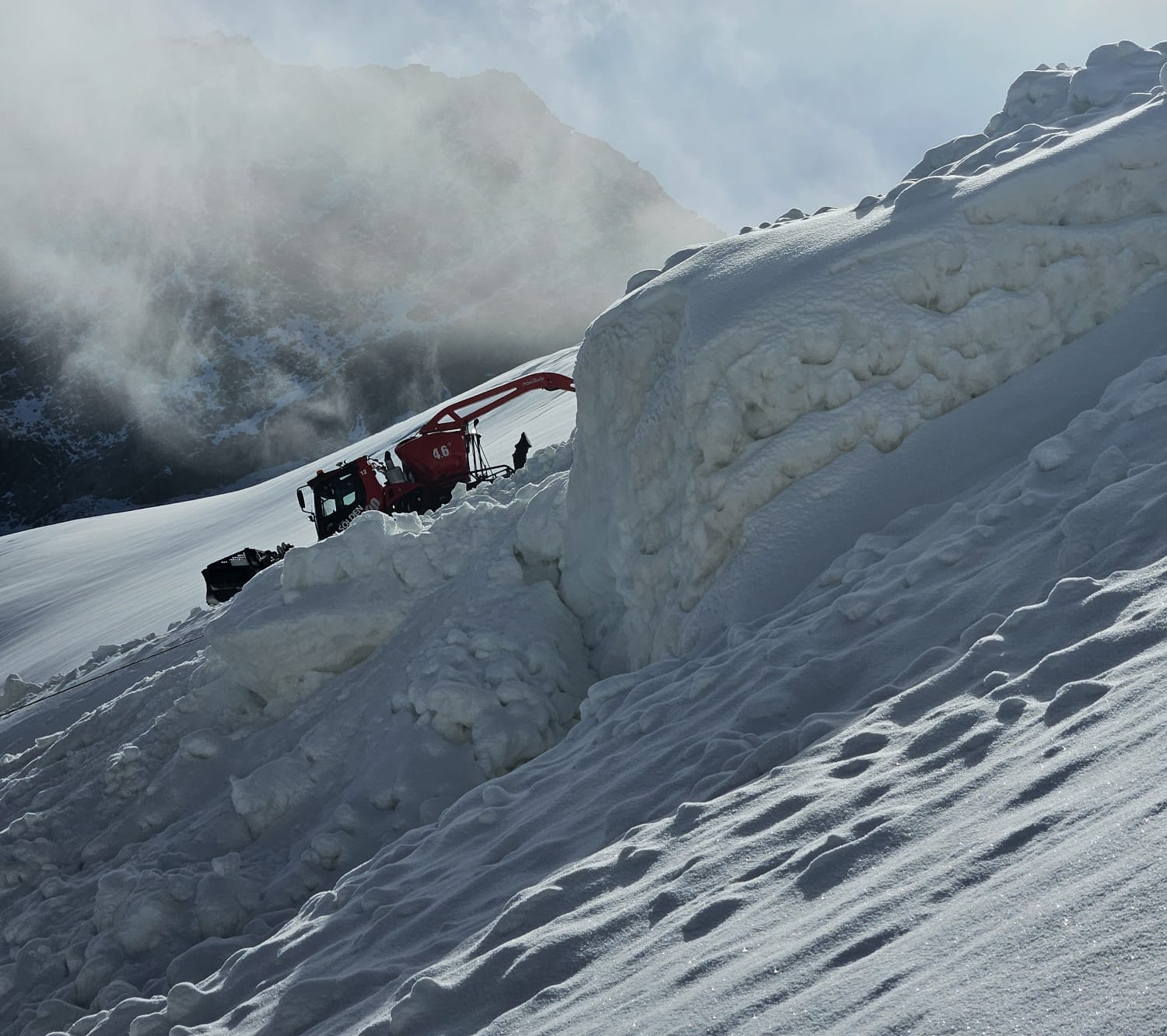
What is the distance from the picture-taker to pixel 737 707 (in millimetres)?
3371

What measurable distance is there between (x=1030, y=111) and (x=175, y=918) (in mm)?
5925

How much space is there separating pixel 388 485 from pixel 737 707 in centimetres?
967

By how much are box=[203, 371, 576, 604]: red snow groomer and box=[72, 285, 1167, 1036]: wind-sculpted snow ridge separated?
27.9 feet

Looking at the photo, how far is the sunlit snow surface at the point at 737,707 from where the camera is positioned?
6.09ft

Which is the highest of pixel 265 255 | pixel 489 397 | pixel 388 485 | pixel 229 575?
pixel 265 255

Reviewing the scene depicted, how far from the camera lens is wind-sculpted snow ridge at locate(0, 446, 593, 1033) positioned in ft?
15.0

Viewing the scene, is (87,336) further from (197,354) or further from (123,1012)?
(123,1012)

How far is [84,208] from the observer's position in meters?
83.4

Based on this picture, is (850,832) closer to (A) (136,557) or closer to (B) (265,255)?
(A) (136,557)

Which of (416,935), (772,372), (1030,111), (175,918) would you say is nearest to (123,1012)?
(175,918)

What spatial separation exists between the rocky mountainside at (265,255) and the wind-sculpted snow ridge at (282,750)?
57.7 metres

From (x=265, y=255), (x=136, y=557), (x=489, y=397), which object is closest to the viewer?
(x=489, y=397)

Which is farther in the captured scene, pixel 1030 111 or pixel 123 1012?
pixel 1030 111

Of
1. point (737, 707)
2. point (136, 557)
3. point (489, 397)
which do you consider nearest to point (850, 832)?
point (737, 707)
